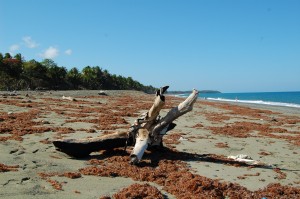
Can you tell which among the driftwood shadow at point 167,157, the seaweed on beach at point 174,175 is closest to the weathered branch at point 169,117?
the driftwood shadow at point 167,157

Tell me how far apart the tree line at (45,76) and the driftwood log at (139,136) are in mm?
54965

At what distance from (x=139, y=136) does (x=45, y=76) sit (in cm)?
8090

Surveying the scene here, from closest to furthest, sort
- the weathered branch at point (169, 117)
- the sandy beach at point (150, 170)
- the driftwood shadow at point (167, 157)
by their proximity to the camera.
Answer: the sandy beach at point (150, 170) < the driftwood shadow at point (167, 157) < the weathered branch at point (169, 117)

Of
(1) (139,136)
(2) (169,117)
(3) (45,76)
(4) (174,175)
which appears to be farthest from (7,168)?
(3) (45,76)

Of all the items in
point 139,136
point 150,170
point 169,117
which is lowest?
point 150,170

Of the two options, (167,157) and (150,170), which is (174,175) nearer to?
(150,170)

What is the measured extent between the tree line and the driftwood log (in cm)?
5496

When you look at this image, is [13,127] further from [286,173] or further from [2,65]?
[2,65]

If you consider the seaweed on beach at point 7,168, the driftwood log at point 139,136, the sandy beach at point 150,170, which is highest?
the driftwood log at point 139,136

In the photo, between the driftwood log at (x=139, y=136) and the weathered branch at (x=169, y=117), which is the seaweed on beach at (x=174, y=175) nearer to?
the driftwood log at (x=139, y=136)

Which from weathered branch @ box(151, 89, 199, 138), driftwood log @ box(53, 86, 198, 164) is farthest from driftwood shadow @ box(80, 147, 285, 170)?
weathered branch @ box(151, 89, 199, 138)

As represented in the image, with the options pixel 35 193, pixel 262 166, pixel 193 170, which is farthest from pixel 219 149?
pixel 35 193

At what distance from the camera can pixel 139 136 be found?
934cm

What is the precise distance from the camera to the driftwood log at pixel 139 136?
898 centimetres
